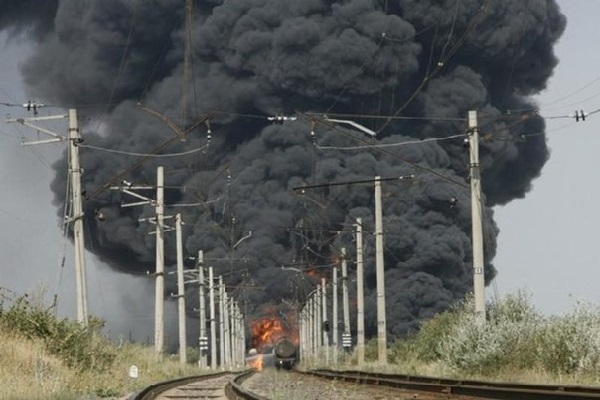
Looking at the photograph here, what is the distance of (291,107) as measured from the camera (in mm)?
97375

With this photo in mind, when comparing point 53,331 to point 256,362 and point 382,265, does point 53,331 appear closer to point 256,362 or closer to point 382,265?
point 382,265

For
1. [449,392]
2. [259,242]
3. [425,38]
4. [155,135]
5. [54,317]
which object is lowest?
[449,392]

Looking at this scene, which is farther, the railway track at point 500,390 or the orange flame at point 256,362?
the orange flame at point 256,362

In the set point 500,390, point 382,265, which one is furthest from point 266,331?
point 500,390

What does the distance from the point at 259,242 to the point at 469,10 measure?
26717 mm

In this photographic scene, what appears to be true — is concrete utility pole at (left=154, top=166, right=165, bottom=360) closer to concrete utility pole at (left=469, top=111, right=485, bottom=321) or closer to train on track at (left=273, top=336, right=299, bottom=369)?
concrete utility pole at (left=469, top=111, right=485, bottom=321)

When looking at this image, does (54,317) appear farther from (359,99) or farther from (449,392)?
(359,99)

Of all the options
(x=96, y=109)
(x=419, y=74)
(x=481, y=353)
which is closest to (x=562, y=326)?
(x=481, y=353)

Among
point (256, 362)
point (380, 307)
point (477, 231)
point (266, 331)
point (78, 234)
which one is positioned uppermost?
point (78, 234)

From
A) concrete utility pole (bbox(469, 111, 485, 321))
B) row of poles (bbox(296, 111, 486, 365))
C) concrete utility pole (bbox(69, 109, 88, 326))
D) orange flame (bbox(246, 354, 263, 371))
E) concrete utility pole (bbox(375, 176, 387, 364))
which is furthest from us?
orange flame (bbox(246, 354, 263, 371))

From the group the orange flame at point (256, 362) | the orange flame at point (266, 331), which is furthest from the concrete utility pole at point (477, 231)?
the orange flame at point (266, 331)

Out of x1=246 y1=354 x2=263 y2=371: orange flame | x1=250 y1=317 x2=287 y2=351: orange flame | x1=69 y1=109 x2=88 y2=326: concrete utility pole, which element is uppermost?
x1=69 y1=109 x2=88 y2=326: concrete utility pole

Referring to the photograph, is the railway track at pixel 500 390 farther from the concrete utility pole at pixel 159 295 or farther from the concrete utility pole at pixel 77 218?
the concrete utility pole at pixel 159 295

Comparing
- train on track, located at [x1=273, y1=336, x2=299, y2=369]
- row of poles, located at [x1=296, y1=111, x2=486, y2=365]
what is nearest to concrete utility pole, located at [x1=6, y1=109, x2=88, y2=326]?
row of poles, located at [x1=296, y1=111, x2=486, y2=365]
